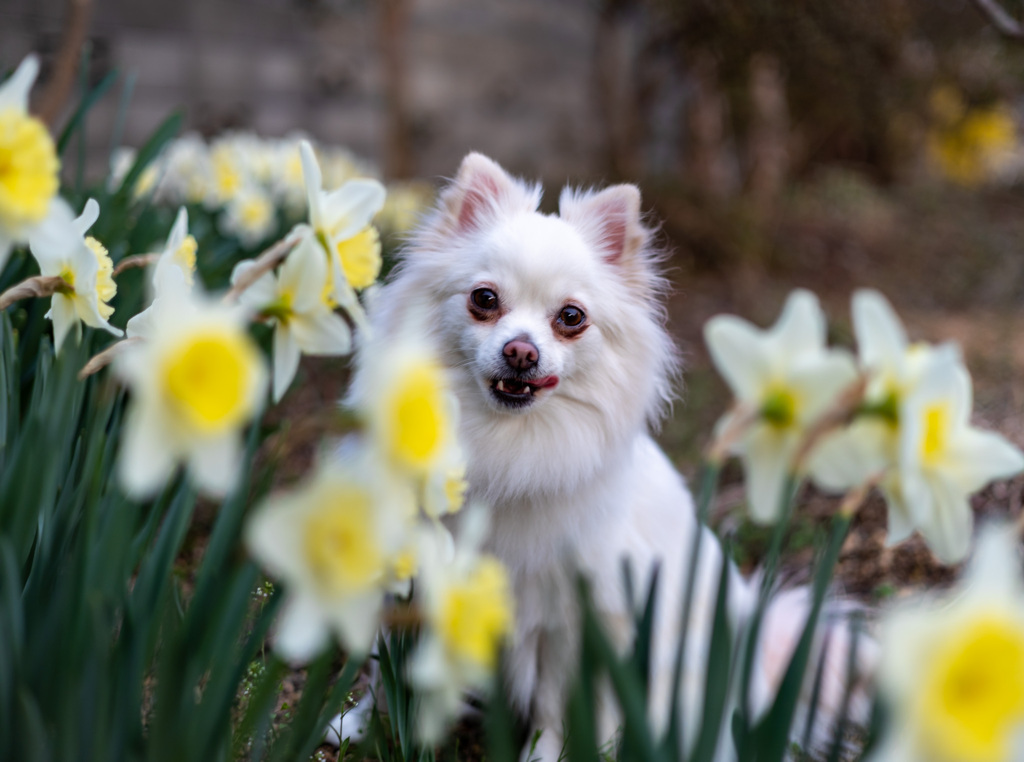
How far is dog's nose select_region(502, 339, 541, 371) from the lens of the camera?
1.90 meters

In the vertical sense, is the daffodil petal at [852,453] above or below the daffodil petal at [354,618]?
above

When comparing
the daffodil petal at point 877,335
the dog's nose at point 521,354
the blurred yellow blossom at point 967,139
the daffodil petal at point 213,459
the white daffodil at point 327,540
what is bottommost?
the white daffodil at point 327,540

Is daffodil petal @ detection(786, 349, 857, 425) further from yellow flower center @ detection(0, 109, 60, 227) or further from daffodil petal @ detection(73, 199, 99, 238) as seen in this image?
daffodil petal @ detection(73, 199, 99, 238)

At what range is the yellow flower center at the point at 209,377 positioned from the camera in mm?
665

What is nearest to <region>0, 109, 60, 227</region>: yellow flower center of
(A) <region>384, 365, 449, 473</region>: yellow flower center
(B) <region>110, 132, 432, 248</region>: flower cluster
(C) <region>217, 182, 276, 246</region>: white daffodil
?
(A) <region>384, 365, 449, 473</region>: yellow flower center

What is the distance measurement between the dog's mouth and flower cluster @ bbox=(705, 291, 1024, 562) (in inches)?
44.7

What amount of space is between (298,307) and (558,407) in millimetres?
1196

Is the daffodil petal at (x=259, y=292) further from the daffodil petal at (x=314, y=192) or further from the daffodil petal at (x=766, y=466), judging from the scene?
the daffodil petal at (x=766, y=466)

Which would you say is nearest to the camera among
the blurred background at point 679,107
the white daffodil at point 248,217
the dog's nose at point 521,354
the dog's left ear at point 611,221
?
the dog's nose at point 521,354

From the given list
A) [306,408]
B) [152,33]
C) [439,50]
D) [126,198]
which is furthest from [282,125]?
[126,198]

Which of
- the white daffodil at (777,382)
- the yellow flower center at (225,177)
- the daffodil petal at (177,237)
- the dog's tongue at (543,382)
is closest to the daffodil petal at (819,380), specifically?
the white daffodil at (777,382)

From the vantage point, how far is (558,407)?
6.94ft

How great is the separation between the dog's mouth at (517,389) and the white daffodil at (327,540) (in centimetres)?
123

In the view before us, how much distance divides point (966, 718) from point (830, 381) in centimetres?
31
